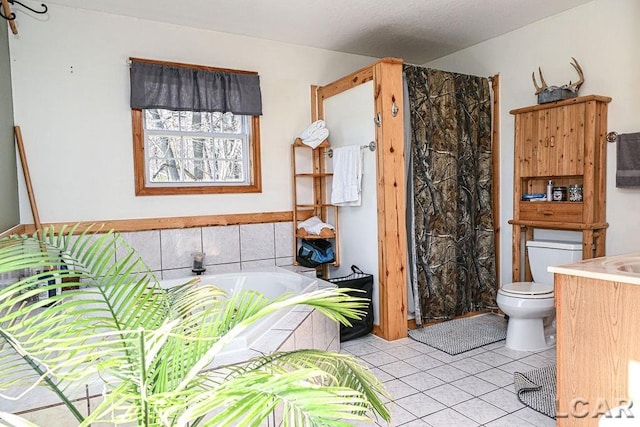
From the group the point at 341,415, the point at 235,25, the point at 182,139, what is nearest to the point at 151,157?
the point at 182,139

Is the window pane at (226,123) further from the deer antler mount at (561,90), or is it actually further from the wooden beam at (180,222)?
the deer antler mount at (561,90)

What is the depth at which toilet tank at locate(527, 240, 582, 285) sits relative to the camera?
123 inches

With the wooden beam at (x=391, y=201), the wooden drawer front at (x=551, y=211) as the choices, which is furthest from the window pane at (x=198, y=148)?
the wooden drawer front at (x=551, y=211)

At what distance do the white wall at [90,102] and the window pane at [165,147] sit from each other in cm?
18

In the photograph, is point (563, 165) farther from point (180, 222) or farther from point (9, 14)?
point (9, 14)

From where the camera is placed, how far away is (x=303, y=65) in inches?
155

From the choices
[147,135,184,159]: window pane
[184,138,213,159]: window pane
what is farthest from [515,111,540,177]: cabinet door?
[147,135,184,159]: window pane

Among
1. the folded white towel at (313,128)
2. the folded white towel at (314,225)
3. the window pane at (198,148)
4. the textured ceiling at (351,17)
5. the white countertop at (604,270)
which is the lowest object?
the white countertop at (604,270)

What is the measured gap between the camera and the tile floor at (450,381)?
2146mm

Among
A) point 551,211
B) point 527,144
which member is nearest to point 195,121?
point 527,144

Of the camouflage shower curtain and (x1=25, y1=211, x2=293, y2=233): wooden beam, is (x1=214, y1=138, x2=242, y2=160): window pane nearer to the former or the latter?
(x1=25, y1=211, x2=293, y2=233): wooden beam

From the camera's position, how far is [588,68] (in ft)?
10.4

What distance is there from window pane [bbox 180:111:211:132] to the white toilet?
2.68 m

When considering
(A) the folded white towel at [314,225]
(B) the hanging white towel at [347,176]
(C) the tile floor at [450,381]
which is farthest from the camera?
(A) the folded white towel at [314,225]
